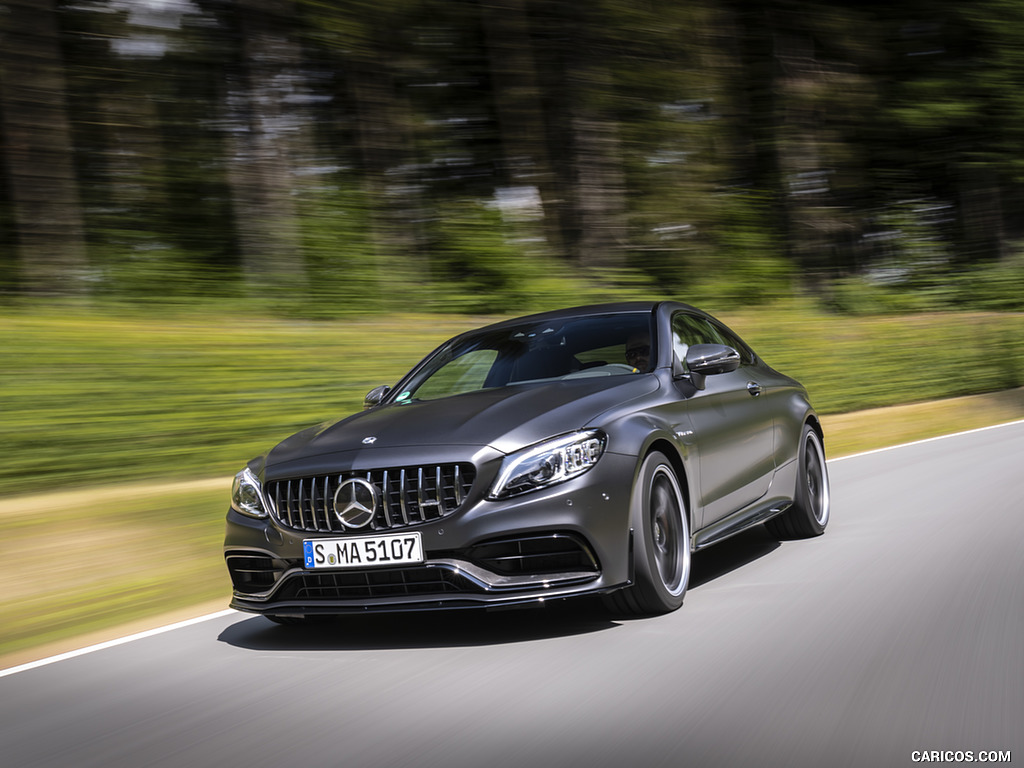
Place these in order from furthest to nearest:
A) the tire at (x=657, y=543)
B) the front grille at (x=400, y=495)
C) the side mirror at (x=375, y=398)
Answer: the side mirror at (x=375, y=398) < the tire at (x=657, y=543) < the front grille at (x=400, y=495)

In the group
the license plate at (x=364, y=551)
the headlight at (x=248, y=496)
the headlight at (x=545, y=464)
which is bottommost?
the license plate at (x=364, y=551)

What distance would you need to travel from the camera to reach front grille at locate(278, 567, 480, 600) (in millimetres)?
4727

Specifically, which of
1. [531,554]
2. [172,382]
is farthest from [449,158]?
[531,554]

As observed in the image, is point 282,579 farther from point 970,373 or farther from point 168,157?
point 970,373

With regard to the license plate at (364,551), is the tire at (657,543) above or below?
below

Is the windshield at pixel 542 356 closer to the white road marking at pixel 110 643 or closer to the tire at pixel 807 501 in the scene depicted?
the white road marking at pixel 110 643

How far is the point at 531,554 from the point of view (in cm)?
472

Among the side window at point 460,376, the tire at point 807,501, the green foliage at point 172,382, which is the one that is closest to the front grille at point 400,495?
the side window at point 460,376

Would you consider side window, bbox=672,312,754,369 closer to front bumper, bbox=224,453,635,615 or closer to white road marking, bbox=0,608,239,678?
front bumper, bbox=224,453,635,615

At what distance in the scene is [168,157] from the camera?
12.9 metres

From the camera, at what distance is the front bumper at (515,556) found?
468cm

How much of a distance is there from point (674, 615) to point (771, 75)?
70.5 feet

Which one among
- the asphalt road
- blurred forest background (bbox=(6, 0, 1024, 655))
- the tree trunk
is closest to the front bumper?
the asphalt road

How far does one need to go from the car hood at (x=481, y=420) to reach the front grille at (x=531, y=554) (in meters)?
0.37
